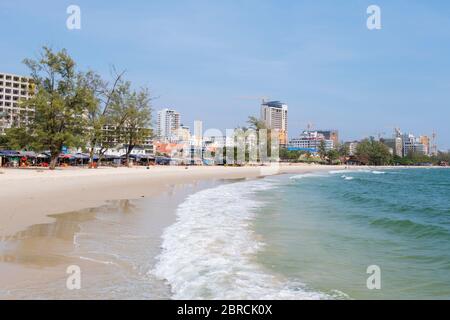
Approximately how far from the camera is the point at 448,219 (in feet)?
52.4

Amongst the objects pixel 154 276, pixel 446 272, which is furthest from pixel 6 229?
pixel 446 272

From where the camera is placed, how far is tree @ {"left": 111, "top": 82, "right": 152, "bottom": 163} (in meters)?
52.7

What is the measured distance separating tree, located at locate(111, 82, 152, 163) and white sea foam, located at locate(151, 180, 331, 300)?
139 feet

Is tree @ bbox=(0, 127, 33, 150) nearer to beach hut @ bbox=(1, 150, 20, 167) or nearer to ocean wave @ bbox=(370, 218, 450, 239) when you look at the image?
beach hut @ bbox=(1, 150, 20, 167)

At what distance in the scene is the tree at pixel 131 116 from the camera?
52656 millimetres

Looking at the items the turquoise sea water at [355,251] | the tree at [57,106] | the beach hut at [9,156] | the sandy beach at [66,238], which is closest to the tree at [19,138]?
the tree at [57,106]

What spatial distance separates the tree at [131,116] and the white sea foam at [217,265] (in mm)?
42475

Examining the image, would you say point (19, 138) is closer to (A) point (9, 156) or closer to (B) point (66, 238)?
(A) point (9, 156)

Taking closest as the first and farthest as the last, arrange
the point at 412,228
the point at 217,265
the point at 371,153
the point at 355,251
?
the point at 217,265 < the point at 355,251 < the point at 412,228 < the point at 371,153

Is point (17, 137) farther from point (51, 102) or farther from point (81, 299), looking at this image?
point (81, 299)

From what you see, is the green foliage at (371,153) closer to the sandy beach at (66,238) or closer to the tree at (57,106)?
the tree at (57,106)

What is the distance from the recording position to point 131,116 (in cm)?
5288

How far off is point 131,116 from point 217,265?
4764cm

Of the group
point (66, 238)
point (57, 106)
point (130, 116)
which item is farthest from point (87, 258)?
point (130, 116)
